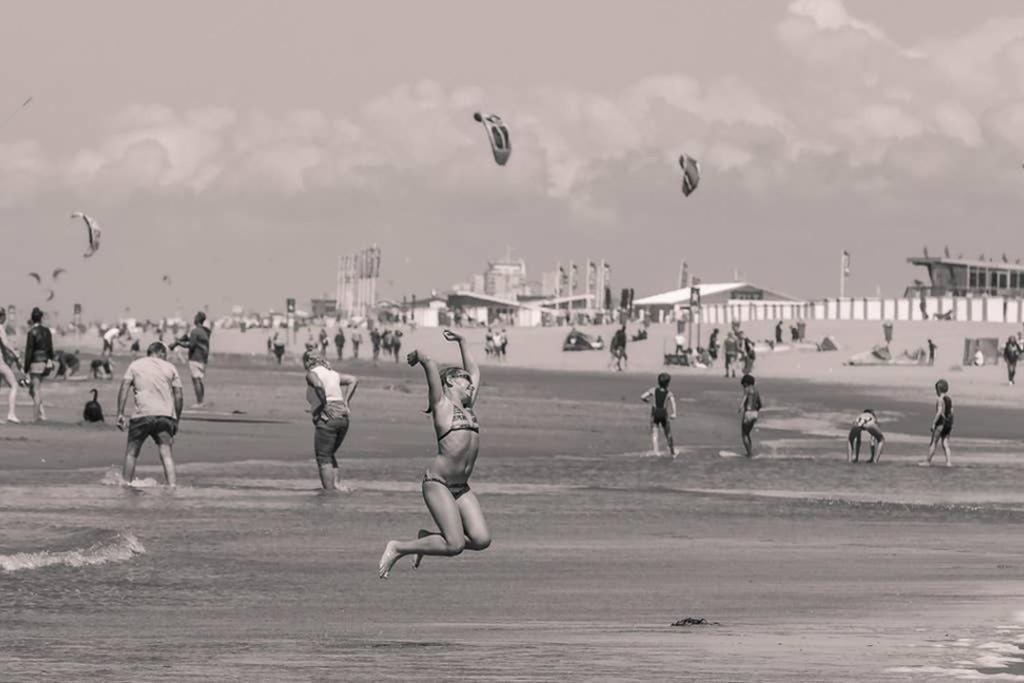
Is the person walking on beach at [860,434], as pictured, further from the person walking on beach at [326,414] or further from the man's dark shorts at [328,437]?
the man's dark shorts at [328,437]

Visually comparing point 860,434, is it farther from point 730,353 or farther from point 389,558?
point 730,353

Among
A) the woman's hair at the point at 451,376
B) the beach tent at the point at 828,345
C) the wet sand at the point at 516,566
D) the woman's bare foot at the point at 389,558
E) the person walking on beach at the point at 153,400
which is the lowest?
the wet sand at the point at 516,566

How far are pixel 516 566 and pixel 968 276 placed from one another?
12935cm

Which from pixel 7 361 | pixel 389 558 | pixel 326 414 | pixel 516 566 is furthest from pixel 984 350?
pixel 389 558

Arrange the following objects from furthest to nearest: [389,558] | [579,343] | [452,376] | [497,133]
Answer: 1. [579,343]
2. [497,133]
3. [389,558]
4. [452,376]

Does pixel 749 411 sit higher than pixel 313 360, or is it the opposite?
pixel 313 360

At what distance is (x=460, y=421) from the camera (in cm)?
1284

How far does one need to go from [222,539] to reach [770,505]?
7.13m

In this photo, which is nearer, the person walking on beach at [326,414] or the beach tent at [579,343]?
the person walking on beach at [326,414]

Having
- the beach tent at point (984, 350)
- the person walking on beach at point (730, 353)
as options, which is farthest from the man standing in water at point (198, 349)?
the beach tent at point (984, 350)

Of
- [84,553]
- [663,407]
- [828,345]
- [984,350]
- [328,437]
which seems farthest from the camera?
[828,345]

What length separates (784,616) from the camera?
1338 cm

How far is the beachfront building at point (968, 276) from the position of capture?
140m

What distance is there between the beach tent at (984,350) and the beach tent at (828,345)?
276 inches
